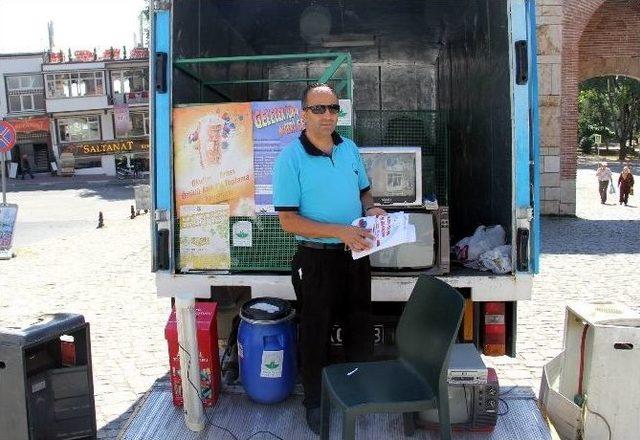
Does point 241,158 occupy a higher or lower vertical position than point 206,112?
lower

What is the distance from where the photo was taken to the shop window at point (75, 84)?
43.9 metres

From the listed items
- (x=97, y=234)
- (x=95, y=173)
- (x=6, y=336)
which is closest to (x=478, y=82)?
(x=6, y=336)

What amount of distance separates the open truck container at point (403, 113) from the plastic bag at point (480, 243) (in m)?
0.08

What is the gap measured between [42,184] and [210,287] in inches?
1450

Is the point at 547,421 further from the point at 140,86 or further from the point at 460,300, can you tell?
the point at 140,86

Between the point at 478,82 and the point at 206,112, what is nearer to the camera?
the point at 206,112

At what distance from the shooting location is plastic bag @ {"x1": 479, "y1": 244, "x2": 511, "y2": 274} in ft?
12.6

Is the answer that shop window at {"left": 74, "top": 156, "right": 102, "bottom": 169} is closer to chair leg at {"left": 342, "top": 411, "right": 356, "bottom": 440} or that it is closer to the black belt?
the black belt

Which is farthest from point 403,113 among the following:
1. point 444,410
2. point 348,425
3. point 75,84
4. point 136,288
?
point 75,84

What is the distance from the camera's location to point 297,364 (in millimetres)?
4027

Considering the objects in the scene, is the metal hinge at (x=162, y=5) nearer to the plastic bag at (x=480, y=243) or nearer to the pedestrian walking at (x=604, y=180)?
the plastic bag at (x=480, y=243)

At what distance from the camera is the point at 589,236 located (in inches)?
496

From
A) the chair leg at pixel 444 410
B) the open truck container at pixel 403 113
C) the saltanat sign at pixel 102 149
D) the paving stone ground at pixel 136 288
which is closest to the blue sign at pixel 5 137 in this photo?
the paving stone ground at pixel 136 288

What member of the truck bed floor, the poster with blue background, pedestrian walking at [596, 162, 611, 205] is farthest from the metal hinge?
pedestrian walking at [596, 162, 611, 205]
